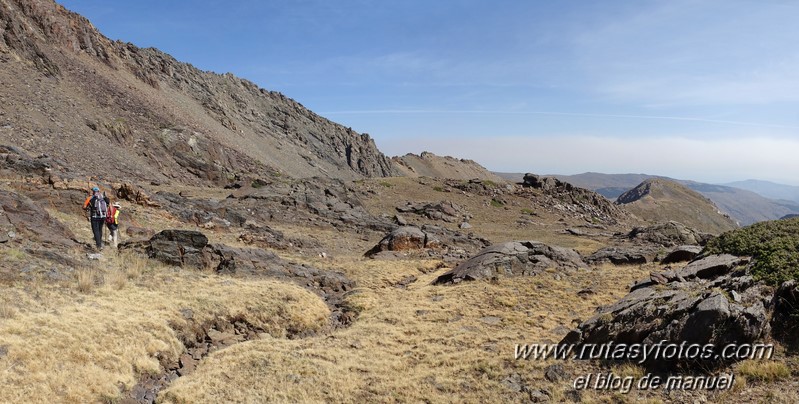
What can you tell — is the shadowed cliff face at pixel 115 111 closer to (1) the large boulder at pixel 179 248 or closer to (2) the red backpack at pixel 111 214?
(2) the red backpack at pixel 111 214

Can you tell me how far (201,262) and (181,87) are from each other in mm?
84056

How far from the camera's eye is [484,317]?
17750 mm

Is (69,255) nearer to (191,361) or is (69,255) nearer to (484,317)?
(191,361)

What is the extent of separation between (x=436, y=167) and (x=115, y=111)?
119 meters

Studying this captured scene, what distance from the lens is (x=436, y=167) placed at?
542 ft

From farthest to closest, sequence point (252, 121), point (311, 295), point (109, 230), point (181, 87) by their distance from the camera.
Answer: point (252, 121), point (181, 87), point (109, 230), point (311, 295)

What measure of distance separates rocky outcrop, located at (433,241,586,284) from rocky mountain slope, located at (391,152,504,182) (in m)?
120

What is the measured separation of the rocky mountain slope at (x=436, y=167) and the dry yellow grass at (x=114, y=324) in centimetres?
12987

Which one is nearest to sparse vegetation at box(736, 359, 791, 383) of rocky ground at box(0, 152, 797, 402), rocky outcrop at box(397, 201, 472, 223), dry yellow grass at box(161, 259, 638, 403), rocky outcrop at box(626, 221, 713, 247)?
rocky ground at box(0, 152, 797, 402)

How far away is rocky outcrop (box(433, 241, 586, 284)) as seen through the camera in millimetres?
24062

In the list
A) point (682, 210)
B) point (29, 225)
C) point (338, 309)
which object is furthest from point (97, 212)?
point (682, 210)

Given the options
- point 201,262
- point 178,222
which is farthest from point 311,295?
point 178,222

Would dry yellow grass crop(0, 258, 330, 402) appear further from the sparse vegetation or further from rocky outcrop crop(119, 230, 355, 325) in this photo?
the sparse vegetation

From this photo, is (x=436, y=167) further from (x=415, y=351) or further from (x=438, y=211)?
(x=415, y=351)
